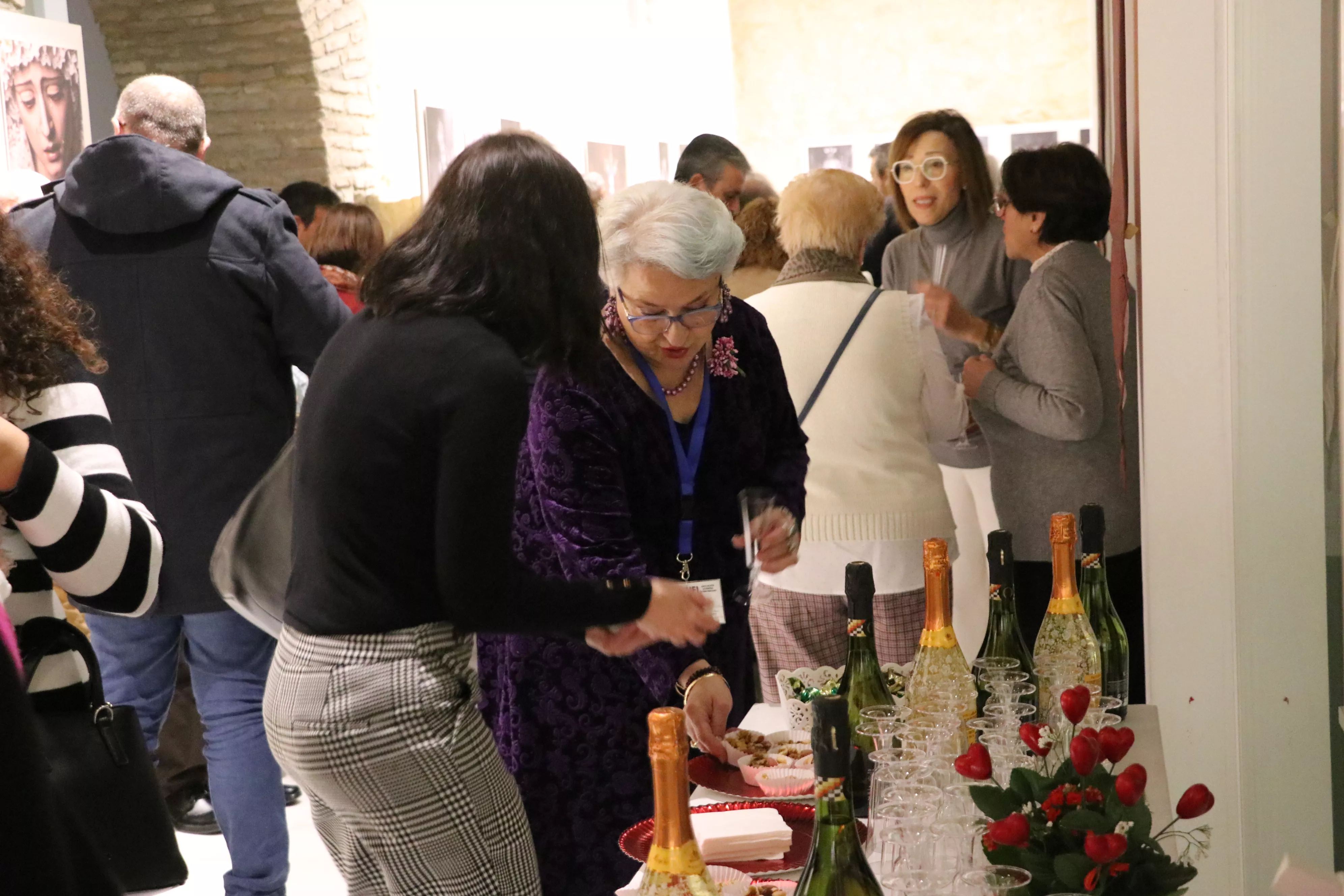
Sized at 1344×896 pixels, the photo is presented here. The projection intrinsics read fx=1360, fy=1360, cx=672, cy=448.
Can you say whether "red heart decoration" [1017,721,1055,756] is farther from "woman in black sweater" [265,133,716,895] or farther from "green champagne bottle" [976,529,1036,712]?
"woman in black sweater" [265,133,716,895]

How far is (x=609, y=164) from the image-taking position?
806 cm

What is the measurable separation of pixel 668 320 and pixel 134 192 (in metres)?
1.56

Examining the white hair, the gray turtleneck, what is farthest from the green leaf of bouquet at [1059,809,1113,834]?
the gray turtleneck

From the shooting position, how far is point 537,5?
25.0 ft

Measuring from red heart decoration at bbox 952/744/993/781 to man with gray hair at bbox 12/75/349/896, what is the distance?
89.5 inches

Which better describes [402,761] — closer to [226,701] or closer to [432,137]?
[226,701]

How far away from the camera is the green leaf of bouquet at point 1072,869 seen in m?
1.03

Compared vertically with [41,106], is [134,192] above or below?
below

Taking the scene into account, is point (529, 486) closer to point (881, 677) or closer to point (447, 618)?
point (447, 618)

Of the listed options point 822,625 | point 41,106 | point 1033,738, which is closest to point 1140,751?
point 1033,738

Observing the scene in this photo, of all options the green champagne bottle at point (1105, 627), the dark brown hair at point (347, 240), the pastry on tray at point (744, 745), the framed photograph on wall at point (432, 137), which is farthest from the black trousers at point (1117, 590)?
the framed photograph on wall at point (432, 137)

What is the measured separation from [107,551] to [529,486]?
0.70 m

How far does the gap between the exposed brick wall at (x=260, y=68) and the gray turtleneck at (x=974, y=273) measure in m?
3.83

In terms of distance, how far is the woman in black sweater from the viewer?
157 centimetres
